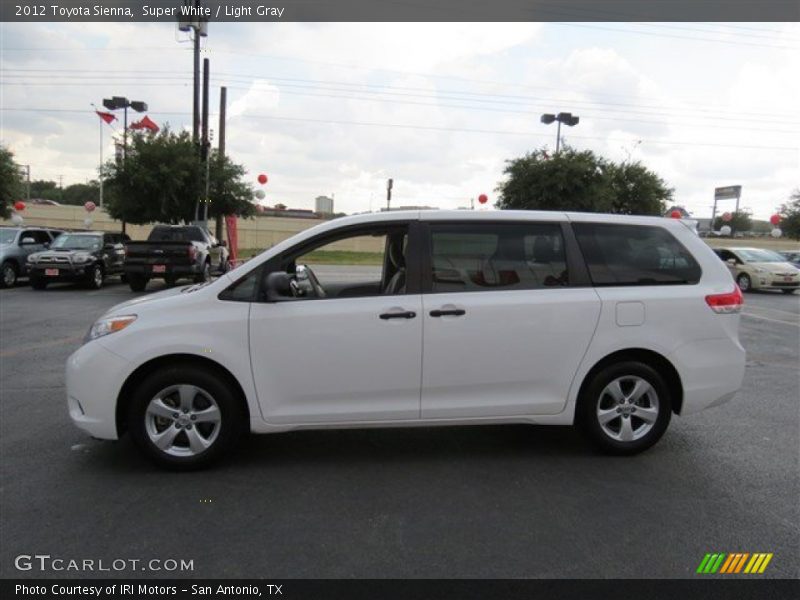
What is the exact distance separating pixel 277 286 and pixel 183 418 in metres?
1.11

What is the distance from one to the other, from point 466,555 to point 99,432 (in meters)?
2.63

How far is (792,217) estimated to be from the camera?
4125 centimetres

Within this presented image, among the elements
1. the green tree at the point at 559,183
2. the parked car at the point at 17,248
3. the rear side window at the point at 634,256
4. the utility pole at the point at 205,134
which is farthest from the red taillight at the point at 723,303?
the green tree at the point at 559,183

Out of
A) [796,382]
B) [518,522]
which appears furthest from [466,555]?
[796,382]

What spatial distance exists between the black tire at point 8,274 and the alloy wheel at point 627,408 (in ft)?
58.6

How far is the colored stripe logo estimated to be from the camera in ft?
9.93

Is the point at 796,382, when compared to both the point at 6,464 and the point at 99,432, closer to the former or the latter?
the point at 99,432

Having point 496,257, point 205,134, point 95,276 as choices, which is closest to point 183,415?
point 496,257

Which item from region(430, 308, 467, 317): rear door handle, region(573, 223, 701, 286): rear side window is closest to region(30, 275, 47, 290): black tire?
region(430, 308, 467, 317): rear door handle

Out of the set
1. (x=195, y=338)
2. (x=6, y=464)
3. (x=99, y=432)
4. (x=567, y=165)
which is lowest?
(x=6, y=464)

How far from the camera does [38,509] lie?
11.7ft

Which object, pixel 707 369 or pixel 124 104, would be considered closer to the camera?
pixel 707 369

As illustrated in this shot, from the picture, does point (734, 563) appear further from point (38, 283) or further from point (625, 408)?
point (38, 283)

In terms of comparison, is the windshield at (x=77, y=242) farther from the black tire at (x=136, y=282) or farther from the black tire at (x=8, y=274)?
the black tire at (x=136, y=282)
